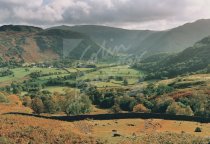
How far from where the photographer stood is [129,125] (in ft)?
242

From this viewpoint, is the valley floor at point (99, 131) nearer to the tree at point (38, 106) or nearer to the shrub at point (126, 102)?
the tree at point (38, 106)

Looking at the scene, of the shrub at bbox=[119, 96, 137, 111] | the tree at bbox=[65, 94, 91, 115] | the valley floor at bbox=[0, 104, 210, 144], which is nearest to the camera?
the valley floor at bbox=[0, 104, 210, 144]

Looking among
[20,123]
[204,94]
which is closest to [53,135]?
[20,123]

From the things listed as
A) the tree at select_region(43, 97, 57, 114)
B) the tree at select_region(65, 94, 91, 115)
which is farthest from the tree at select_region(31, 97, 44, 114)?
→ the tree at select_region(65, 94, 91, 115)

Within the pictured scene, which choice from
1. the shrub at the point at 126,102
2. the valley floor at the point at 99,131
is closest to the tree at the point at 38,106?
the shrub at the point at 126,102

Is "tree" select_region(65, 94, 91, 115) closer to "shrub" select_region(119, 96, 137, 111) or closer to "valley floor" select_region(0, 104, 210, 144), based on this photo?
"shrub" select_region(119, 96, 137, 111)

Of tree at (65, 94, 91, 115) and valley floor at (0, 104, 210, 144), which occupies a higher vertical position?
valley floor at (0, 104, 210, 144)

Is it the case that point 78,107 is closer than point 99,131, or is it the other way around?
point 99,131

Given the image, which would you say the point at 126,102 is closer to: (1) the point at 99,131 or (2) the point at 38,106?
(2) the point at 38,106

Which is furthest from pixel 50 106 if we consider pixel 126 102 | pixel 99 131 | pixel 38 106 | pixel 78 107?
pixel 99 131

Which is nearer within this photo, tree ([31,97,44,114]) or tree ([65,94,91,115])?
tree ([65,94,91,115])

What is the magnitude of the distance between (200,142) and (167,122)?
22.7 m

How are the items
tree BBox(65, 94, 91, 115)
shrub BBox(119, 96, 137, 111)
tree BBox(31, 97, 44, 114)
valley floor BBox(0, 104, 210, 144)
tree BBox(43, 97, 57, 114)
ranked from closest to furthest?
valley floor BBox(0, 104, 210, 144), tree BBox(65, 94, 91, 115), tree BBox(31, 97, 44, 114), tree BBox(43, 97, 57, 114), shrub BBox(119, 96, 137, 111)

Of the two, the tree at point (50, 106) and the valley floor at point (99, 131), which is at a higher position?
the valley floor at point (99, 131)
